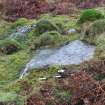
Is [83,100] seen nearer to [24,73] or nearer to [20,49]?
[24,73]

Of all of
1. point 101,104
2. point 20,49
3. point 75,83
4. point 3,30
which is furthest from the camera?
point 3,30

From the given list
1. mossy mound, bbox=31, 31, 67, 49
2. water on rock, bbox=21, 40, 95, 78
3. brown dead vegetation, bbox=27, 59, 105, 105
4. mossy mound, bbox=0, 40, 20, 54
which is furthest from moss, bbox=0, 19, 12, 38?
brown dead vegetation, bbox=27, 59, 105, 105

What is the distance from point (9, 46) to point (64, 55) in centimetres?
231

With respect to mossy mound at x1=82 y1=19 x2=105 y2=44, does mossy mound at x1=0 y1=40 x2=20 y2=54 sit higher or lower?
lower

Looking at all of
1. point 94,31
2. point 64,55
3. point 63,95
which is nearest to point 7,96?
point 63,95

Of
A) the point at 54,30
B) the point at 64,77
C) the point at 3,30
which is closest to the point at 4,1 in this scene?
the point at 3,30

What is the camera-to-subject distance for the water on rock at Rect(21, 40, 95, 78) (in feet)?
30.4

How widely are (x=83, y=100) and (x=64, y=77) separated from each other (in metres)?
1.27

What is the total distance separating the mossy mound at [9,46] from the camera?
11391 mm

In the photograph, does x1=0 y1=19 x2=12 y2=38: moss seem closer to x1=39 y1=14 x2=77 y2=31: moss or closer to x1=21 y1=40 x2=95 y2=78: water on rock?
x1=39 y1=14 x2=77 y2=31: moss

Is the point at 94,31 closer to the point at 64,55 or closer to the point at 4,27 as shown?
the point at 64,55

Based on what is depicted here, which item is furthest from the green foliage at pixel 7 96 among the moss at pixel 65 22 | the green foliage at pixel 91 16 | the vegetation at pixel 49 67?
the green foliage at pixel 91 16

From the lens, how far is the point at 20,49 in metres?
11.6

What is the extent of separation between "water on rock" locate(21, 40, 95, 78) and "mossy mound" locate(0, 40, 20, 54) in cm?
110
